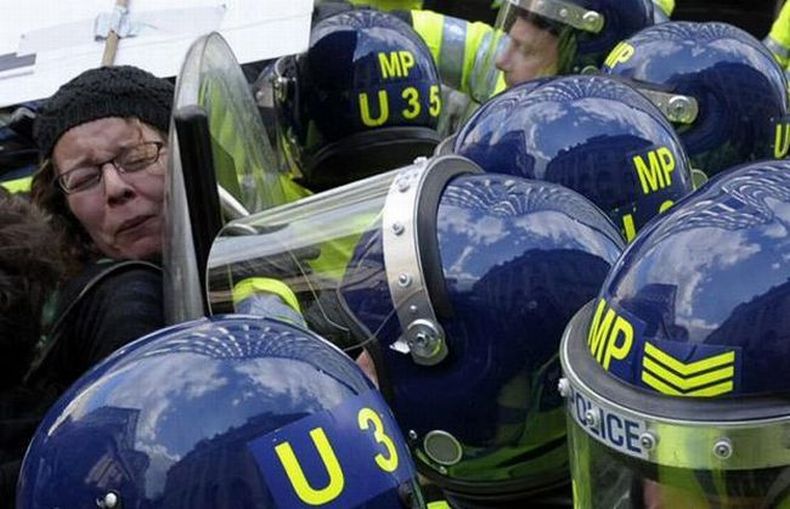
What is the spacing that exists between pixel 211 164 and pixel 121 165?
620mm

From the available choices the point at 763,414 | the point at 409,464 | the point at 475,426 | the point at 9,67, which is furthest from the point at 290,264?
the point at 9,67

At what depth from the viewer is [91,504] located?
1958mm

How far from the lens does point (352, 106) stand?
13.6 ft

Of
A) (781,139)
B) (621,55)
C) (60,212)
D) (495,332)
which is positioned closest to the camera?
(495,332)

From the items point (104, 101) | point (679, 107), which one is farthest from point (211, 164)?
point (679, 107)

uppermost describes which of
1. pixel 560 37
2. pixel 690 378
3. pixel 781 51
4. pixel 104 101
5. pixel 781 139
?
pixel 104 101

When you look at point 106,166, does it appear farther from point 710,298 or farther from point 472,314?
point 710,298

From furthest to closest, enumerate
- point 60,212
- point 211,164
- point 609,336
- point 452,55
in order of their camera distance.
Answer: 1. point 452,55
2. point 60,212
3. point 211,164
4. point 609,336

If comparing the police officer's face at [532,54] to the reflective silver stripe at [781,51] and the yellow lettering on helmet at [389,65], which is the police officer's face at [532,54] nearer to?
the yellow lettering on helmet at [389,65]

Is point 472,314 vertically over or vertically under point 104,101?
under

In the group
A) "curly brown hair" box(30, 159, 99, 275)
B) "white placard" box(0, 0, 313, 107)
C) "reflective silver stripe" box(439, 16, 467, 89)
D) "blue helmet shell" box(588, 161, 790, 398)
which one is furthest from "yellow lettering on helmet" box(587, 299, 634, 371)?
"reflective silver stripe" box(439, 16, 467, 89)

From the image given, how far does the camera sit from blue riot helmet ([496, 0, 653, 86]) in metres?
4.53

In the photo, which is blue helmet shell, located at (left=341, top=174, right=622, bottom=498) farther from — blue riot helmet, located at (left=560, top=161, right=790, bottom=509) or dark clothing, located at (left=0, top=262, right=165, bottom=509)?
dark clothing, located at (left=0, top=262, right=165, bottom=509)

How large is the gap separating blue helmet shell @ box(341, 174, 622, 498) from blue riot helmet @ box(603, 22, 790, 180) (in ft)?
4.21
